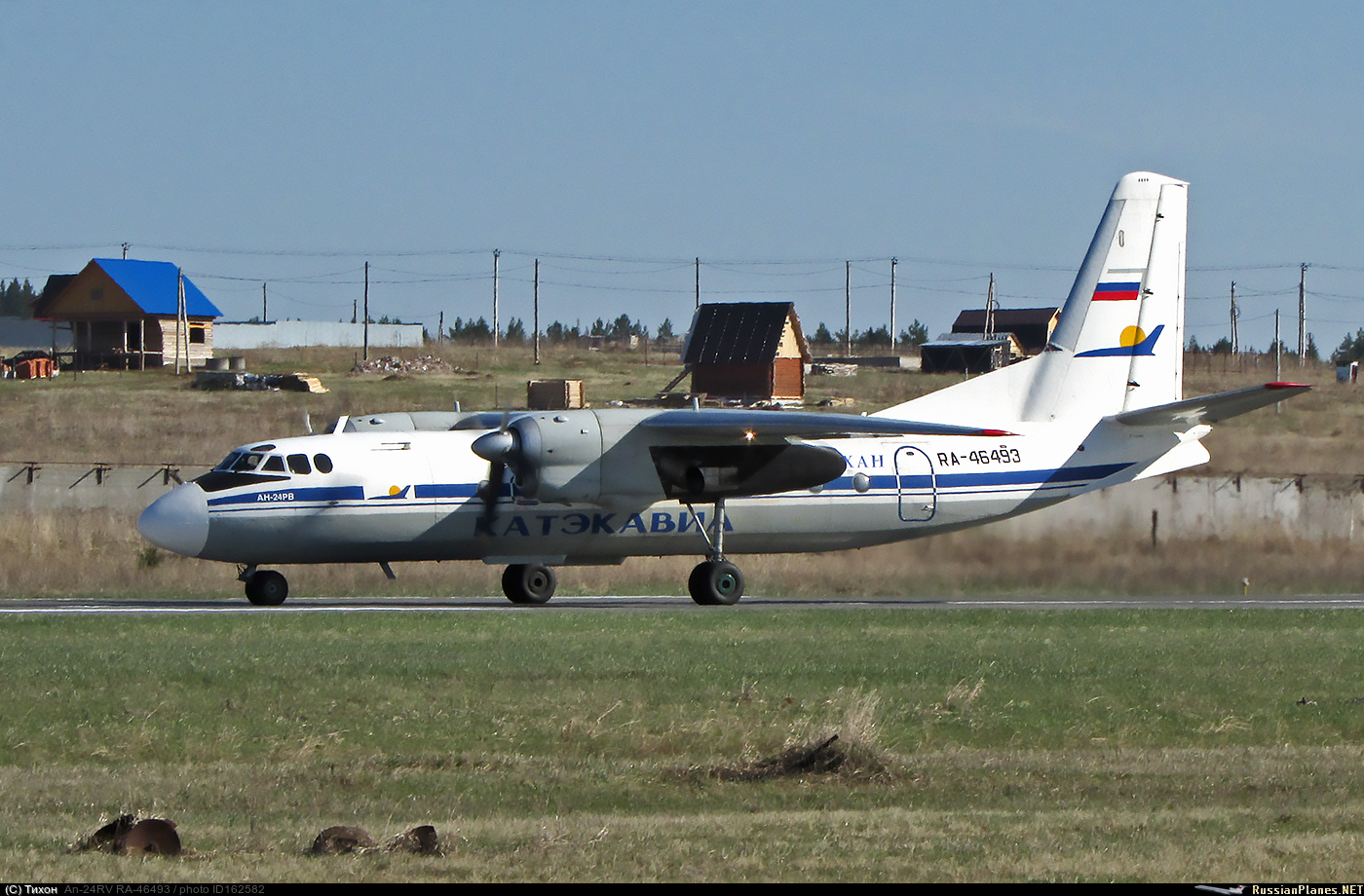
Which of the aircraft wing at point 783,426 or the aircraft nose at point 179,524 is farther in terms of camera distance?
the aircraft wing at point 783,426

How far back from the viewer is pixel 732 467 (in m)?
27.9

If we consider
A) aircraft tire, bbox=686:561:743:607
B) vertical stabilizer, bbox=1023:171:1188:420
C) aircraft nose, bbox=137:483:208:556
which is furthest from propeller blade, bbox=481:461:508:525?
vertical stabilizer, bbox=1023:171:1188:420

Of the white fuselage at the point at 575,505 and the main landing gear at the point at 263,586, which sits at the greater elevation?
the white fuselage at the point at 575,505

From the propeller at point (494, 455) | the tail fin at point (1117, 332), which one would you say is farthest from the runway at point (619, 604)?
the tail fin at point (1117, 332)

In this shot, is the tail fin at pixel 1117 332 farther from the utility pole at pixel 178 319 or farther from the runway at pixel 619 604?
the utility pole at pixel 178 319

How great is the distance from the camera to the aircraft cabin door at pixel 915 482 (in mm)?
29219

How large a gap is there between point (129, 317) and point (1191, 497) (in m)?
57.6

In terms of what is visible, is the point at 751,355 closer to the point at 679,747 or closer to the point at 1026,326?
the point at 1026,326

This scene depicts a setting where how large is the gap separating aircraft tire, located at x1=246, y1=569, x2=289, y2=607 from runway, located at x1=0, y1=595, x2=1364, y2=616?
0.19m

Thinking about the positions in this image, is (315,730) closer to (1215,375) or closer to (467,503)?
(467,503)

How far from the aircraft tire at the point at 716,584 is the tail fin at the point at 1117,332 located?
5844 millimetres

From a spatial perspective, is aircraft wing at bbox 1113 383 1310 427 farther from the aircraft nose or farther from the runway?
the aircraft nose
